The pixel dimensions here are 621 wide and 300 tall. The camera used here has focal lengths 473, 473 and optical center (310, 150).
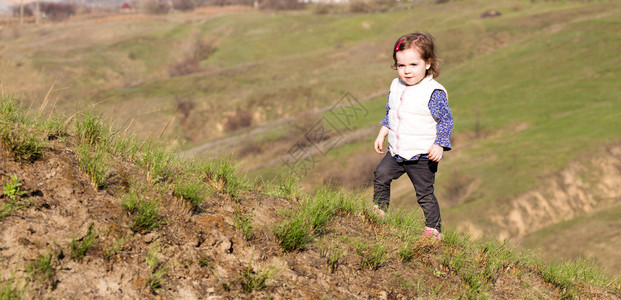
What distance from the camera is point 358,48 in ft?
321

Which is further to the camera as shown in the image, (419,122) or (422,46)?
(419,122)

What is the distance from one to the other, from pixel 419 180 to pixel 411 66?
112 cm

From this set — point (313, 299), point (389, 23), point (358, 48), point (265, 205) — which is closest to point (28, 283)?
point (313, 299)

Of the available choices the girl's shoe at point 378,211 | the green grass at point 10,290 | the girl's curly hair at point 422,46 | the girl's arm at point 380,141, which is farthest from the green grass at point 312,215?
the green grass at point 10,290

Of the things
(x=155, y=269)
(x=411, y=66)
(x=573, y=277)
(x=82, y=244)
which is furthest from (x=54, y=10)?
(x=573, y=277)

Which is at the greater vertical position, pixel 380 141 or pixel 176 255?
pixel 380 141

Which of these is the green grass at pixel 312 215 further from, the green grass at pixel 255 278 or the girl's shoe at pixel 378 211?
the green grass at pixel 255 278

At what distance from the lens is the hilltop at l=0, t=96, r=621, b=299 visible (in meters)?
2.86

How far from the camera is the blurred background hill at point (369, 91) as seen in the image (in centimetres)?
3189

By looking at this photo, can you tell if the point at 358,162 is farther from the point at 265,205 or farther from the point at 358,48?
the point at 358,48

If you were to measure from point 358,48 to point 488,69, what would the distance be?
33.5 meters

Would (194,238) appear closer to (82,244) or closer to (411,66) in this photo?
(82,244)

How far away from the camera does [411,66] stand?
455 centimetres

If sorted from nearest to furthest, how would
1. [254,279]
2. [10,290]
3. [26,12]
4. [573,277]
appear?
[10,290] < [254,279] < [573,277] < [26,12]
